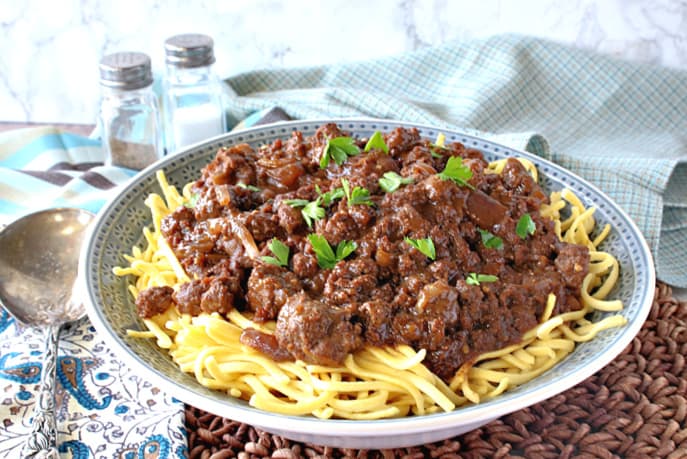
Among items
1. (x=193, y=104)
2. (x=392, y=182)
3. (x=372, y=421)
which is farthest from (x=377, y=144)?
(x=193, y=104)

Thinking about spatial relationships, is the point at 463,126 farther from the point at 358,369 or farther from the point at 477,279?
the point at 358,369

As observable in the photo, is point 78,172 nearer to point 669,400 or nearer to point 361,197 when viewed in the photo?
point 361,197

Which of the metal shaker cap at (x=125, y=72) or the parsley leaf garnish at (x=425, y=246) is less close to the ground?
the parsley leaf garnish at (x=425, y=246)

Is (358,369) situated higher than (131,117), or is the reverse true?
(358,369)

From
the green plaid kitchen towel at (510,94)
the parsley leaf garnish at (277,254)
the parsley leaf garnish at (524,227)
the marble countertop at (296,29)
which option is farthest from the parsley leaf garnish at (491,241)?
the marble countertop at (296,29)

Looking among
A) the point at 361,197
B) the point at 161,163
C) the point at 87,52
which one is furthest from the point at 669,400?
the point at 87,52

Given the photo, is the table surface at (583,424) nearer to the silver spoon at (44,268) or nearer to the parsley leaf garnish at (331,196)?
the silver spoon at (44,268)
